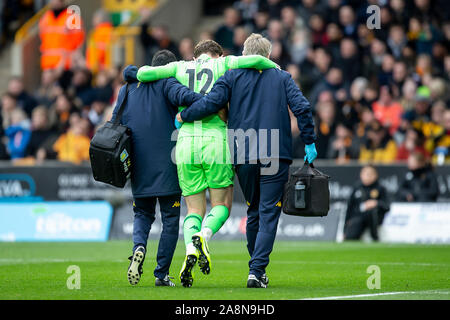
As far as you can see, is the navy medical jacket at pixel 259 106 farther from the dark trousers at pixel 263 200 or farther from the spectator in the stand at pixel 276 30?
the spectator in the stand at pixel 276 30

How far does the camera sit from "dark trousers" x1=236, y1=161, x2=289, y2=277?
9086 mm

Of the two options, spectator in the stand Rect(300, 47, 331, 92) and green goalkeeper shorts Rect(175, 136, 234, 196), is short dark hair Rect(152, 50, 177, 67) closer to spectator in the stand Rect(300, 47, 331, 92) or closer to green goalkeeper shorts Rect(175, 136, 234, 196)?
green goalkeeper shorts Rect(175, 136, 234, 196)

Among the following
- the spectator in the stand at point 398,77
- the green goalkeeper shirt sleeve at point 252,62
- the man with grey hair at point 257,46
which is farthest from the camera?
the spectator in the stand at point 398,77

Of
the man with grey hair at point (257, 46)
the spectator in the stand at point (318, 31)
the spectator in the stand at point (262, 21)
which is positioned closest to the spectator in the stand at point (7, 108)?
the spectator in the stand at point (262, 21)

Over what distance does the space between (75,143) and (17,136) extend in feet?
5.38

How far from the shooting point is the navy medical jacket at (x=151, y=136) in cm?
953

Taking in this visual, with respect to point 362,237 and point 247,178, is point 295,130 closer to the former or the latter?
point 362,237

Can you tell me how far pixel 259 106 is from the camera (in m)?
9.20

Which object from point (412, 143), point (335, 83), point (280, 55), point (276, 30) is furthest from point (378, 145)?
point (276, 30)

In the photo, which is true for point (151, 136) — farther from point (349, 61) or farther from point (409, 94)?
point (349, 61)

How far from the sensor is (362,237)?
18.0 meters

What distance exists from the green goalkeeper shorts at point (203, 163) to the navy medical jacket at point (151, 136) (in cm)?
23

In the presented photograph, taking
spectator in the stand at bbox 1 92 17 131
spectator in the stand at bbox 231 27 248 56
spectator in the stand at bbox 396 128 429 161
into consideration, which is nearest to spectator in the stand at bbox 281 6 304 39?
spectator in the stand at bbox 231 27 248 56

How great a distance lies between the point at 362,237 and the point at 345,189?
119 cm
